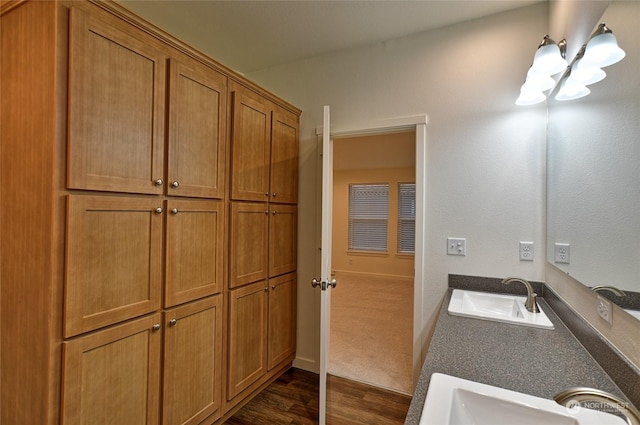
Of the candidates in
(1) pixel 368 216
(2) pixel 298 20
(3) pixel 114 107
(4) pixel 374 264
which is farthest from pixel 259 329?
(1) pixel 368 216

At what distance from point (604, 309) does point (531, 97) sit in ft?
4.11

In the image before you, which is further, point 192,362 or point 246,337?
point 246,337

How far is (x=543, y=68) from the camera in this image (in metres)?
1.55

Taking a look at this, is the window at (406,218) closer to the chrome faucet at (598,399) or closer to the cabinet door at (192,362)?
the cabinet door at (192,362)

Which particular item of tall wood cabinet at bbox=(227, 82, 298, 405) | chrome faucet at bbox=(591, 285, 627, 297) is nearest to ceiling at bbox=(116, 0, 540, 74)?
tall wood cabinet at bbox=(227, 82, 298, 405)

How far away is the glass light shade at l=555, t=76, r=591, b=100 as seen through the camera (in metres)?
1.34

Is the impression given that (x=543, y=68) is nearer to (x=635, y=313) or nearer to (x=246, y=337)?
(x=635, y=313)

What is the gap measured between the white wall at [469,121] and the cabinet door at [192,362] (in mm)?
1492

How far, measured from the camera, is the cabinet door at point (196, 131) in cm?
157

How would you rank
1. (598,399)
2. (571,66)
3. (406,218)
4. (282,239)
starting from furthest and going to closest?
1. (406,218)
2. (282,239)
3. (571,66)
4. (598,399)

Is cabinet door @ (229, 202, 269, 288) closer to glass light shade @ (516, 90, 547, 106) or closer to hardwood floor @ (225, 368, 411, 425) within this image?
hardwood floor @ (225, 368, 411, 425)

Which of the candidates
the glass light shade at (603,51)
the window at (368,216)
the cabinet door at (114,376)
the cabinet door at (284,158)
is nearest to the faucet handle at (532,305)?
the glass light shade at (603,51)

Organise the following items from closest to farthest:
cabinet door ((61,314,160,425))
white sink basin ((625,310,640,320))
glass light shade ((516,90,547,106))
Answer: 1. white sink basin ((625,310,640,320))
2. cabinet door ((61,314,160,425))
3. glass light shade ((516,90,547,106))

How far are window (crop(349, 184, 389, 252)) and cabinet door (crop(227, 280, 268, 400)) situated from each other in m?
4.64
